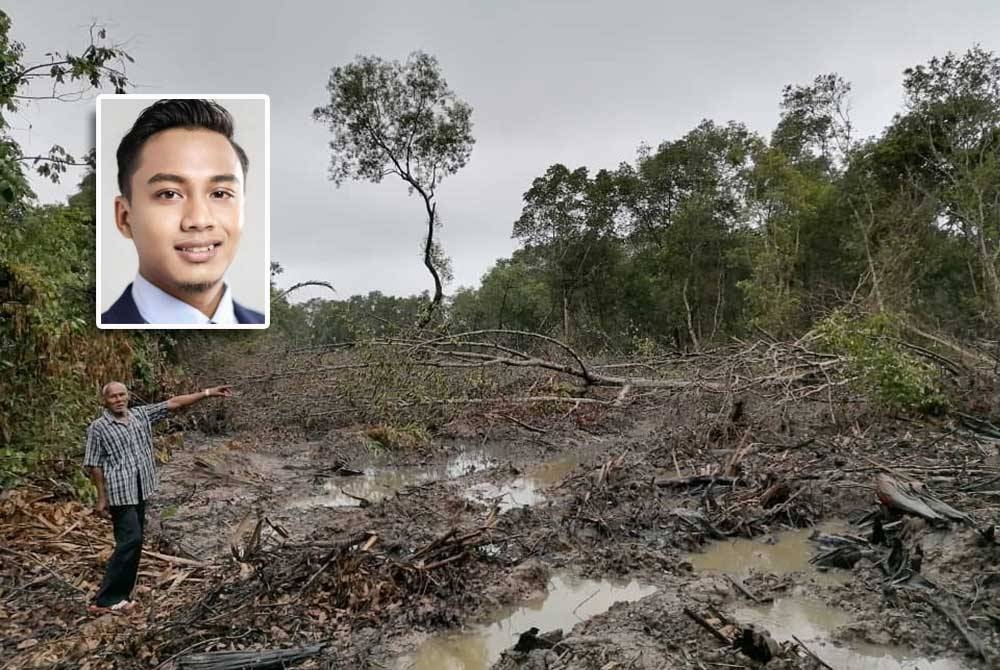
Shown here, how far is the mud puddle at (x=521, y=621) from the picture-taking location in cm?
417

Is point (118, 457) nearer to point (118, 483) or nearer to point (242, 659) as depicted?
point (118, 483)

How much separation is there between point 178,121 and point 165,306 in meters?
0.93

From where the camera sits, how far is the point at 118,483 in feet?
14.3

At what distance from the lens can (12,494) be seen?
5.68 meters

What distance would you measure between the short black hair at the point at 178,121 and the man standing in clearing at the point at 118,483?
174 cm

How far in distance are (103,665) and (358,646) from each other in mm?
1388

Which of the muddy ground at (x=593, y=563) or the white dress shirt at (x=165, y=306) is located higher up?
the white dress shirt at (x=165, y=306)

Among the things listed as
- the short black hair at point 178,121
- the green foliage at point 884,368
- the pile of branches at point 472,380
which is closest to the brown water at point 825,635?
the short black hair at point 178,121

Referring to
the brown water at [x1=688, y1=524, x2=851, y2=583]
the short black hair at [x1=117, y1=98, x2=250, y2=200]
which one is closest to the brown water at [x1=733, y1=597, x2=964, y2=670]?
the brown water at [x1=688, y1=524, x2=851, y2=583]

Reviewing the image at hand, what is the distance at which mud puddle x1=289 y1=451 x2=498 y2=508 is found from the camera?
8.27 m

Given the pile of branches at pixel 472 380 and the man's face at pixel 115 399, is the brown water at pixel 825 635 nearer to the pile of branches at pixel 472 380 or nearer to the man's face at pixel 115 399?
the man's face at pixel 115 399

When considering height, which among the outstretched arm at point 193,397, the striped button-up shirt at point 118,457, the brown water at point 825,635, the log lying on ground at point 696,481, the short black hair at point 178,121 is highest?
the short black hair at point 178,121

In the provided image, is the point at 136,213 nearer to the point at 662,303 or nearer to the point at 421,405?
the point at 421,405

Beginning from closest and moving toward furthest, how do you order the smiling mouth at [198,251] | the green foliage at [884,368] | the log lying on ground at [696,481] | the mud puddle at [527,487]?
the smiling mouth at [198,251], the log lying on ground at [696,481], the mud puddle at [527,487], the green foliage at [884,368]
